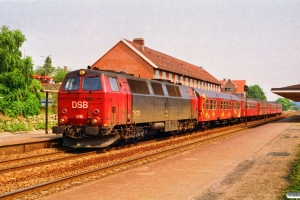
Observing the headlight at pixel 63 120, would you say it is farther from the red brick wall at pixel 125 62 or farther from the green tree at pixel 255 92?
the green tree at pixel 255 92

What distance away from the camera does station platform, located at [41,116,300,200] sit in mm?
7918

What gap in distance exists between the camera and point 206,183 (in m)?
9.02

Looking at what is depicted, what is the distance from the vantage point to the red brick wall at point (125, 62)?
48.8m

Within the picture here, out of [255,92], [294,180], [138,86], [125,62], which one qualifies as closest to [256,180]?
[294,180]

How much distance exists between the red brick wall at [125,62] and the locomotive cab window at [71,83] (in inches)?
1296

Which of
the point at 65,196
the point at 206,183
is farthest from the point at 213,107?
the point at 65,196

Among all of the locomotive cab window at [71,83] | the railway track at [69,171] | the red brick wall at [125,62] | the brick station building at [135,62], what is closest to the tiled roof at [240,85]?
the brick station building at [135,62]

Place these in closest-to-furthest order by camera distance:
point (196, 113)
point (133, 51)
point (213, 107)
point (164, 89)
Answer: point (164, 89) < point (196, 113) < point (213, 107) < point (133, 51)

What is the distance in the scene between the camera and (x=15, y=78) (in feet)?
113

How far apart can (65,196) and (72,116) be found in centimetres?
744

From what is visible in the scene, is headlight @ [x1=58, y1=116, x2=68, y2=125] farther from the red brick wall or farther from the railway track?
the red brick wall

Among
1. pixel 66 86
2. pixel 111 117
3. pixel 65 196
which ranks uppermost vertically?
pixel 66 86

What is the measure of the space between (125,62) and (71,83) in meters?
35.4

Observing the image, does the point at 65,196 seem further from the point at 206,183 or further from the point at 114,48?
the point at 114,48
